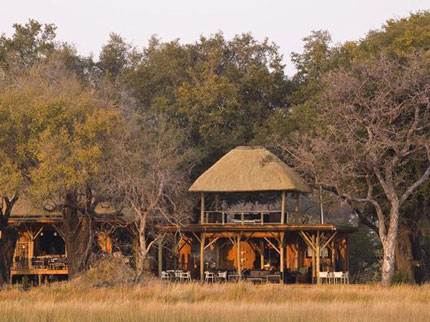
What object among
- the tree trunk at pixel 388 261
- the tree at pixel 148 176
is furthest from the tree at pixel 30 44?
the tree trunk at pixel 388 261

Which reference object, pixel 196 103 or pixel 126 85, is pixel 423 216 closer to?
pixel 196 103

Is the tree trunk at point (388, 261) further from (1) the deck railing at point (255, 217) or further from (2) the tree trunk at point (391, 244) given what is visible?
(1) the deck railing at point (255, 217)

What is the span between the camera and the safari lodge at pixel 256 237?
121 feet

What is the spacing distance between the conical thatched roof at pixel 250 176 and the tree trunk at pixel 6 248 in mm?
7393

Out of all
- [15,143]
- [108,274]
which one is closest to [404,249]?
[108,274]

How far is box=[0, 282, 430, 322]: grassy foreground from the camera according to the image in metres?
20.6

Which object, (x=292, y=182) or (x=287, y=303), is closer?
(x=287, y=303)

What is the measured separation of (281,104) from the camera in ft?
156

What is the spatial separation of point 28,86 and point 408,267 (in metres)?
16.2

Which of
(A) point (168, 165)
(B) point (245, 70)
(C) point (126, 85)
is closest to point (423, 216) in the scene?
(A) point (168, 165)

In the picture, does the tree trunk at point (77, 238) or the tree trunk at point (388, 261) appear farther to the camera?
the tree trunk at point (77, 238)

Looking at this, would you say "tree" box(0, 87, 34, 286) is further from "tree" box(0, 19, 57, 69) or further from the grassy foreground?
"tree" box(0, 19, 57, 69)

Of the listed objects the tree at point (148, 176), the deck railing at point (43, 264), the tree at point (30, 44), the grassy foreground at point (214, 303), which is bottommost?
the grassy foreground at point (214, 303)

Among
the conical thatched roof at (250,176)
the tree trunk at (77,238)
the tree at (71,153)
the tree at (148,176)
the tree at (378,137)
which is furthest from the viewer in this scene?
the conical thatched roof at (250,176)
